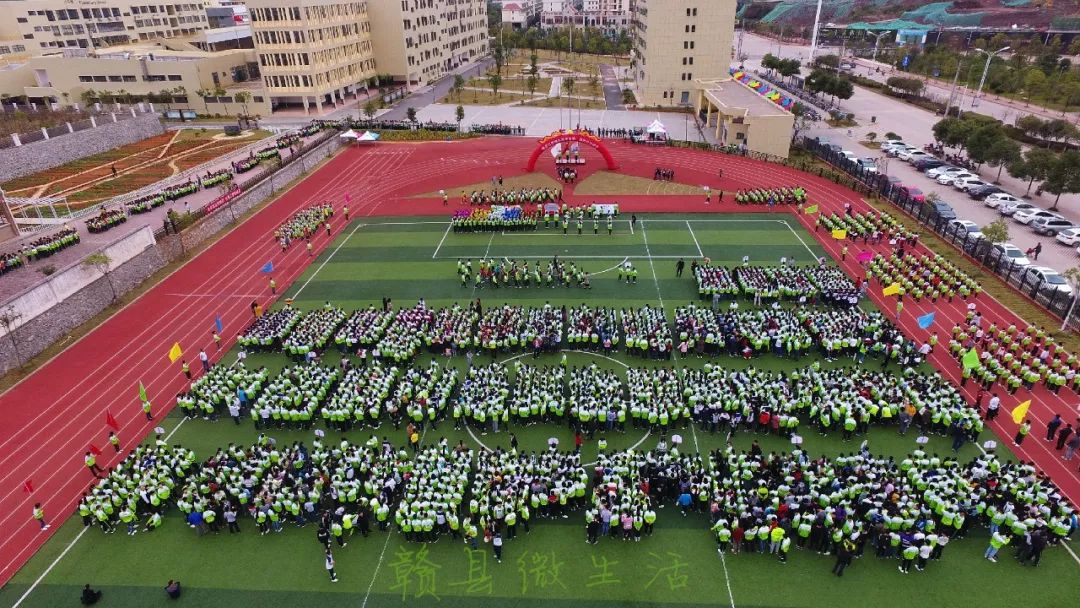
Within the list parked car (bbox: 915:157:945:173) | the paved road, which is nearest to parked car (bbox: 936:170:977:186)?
the paved road

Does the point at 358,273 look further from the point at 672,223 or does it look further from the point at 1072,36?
the point at 1072,36

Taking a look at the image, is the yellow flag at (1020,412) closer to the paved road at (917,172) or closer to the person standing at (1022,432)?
the person standing at (1022,432)

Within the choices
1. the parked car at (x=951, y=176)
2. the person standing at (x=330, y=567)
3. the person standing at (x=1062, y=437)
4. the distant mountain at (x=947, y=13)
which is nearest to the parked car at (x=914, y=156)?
the parked car at (x=951, y=176)

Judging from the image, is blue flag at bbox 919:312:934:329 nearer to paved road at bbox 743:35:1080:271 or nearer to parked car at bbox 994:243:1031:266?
parked car at bbox 994:243:1031:266

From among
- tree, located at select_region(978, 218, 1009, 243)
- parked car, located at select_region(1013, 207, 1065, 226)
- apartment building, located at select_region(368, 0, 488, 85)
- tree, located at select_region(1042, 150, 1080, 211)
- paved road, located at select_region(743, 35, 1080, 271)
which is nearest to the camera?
tree, located at select_region(978, 218, 1009, 243)

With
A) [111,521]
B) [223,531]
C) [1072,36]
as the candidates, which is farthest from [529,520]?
[1072,36]

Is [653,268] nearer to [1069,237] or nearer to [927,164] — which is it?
[1069,237]

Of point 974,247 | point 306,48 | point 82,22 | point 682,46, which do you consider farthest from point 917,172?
point 82,22
